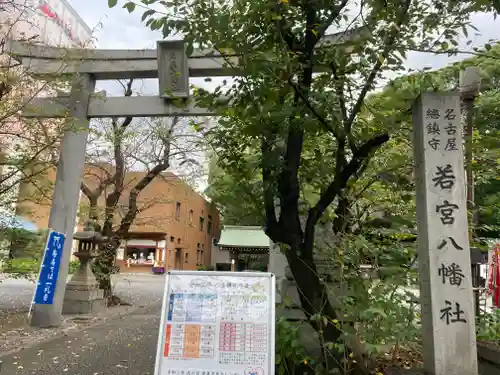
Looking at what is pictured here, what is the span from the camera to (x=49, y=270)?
8.70 metres

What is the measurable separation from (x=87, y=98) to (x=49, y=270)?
393 centimetres

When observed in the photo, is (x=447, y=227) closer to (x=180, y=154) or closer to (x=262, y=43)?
(x=262, y=43)

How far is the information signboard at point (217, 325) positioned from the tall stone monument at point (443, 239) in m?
1.51

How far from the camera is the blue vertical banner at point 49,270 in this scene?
8500mm

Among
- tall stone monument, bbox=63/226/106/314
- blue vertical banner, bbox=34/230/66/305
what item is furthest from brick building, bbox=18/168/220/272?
blue vertical banner, bbox=34/230/66/305

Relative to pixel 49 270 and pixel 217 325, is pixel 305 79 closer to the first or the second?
pixel 217 325

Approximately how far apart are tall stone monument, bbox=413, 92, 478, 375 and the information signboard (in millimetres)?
1507

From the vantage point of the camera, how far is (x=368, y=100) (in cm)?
508

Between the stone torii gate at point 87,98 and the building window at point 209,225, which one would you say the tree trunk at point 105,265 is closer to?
the stone torii gate at point 87,98

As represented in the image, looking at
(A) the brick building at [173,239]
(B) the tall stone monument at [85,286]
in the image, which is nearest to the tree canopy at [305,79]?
(B) the tall stone monument at [85,286]

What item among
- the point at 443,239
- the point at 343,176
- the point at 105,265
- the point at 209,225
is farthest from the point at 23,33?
the point at 209,225

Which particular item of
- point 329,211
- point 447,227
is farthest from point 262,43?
point 447,227

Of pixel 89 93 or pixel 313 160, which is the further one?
pixel 89 93

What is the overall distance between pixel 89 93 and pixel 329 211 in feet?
22.8
